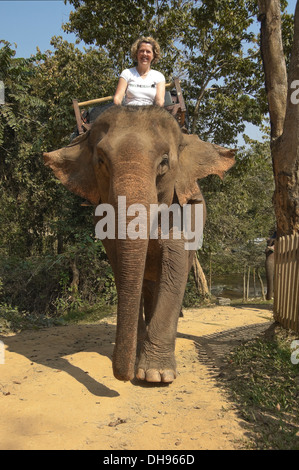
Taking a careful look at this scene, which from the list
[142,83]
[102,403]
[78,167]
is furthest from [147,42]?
[102,403]

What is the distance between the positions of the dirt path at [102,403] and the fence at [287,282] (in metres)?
0.87

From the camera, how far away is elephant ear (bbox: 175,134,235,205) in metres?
4.74

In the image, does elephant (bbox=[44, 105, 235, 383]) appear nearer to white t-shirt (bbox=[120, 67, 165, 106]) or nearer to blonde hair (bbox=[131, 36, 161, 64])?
white t-shirt (bbox=[120, 67, 165, 106])

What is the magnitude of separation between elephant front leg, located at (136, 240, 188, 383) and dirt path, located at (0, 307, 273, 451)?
17cm

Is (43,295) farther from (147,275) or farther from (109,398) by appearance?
(109,398)

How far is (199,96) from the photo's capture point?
13383mm

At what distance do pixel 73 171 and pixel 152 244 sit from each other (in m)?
1.18

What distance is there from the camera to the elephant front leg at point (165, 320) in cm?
443

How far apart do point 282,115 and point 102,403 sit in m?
4.22

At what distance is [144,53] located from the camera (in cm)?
508

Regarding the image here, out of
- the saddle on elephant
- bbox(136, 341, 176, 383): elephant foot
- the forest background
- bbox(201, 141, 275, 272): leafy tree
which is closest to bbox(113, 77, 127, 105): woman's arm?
the saddle on elephant

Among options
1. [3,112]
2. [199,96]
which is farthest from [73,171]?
[199,96]

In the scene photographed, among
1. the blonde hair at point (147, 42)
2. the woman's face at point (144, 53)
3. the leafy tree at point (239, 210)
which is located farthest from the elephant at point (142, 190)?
the leafy tree at point (239, 210)
